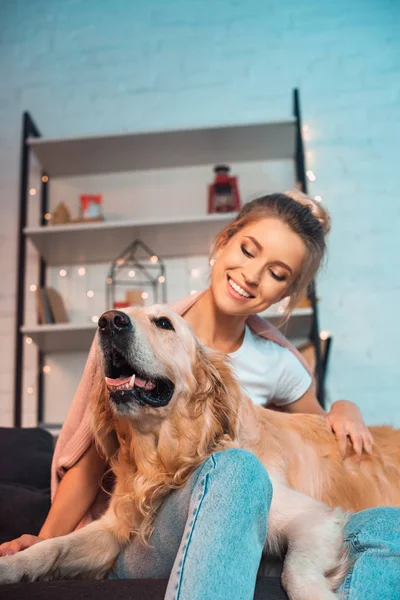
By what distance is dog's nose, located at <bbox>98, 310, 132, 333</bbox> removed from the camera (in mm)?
1255

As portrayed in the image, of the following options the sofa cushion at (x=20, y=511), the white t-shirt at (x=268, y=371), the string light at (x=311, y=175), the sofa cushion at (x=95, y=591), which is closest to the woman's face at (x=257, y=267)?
the white t-shirt at (x=268, y=371)

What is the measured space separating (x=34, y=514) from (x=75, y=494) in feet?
0.69

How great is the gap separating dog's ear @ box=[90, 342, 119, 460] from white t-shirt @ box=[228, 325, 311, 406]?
0.52 m

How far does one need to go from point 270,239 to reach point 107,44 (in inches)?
96.0

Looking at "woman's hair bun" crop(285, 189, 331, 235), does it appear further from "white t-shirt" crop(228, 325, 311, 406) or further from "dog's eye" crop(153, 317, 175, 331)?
"dog's eye" crop(153, 317, 175, 331)

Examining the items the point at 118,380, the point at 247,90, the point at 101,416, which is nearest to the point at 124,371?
the point at 118,380

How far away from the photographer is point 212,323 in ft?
6.14

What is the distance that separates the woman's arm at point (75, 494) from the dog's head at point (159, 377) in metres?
0.13

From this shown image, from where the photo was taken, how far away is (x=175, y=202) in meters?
3.46

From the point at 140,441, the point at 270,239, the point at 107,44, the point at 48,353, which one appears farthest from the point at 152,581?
the point at 107,44

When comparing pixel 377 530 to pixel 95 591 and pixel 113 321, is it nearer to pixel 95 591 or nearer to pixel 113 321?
pixel 95 591

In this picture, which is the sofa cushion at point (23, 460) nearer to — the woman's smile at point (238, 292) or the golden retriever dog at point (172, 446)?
the golden retriever dog at point (172, 446)

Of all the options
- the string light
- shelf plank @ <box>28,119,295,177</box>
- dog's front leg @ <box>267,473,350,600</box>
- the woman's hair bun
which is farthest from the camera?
the string light

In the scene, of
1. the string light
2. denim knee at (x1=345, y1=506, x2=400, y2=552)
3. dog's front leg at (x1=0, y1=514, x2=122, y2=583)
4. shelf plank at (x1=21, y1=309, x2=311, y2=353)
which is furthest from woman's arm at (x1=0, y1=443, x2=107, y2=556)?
the string light
